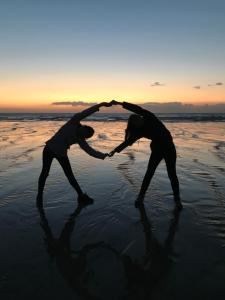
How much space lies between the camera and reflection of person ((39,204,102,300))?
11.8 ft

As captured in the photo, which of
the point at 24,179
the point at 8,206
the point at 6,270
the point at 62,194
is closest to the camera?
the point at 6,270

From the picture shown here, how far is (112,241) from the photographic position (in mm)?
4703

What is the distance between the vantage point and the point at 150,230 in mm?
5125

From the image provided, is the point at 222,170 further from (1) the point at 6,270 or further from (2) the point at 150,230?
(1) the point at 6,270

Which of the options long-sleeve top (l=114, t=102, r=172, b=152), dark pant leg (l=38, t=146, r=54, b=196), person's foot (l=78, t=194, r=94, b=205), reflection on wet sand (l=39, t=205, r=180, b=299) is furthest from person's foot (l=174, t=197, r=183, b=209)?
dark pant leg (l=38, t=146, r=54, b=196)

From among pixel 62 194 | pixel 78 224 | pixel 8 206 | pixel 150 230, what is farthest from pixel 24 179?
pixel 150 230

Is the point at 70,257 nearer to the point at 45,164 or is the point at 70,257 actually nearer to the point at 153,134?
the point at 45,164

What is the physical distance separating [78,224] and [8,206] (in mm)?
1545

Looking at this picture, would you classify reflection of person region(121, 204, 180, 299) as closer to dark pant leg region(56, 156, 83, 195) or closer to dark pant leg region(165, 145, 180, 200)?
dark pant leg region(165, 145, 180, 200)

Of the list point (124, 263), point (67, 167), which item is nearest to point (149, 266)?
point (124, 263)

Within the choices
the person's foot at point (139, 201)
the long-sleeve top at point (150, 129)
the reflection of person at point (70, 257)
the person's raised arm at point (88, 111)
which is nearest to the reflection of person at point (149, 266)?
the reflection of person at point (70, 257)

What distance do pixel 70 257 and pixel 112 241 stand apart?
0.67m

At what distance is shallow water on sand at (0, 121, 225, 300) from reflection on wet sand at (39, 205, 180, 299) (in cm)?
1

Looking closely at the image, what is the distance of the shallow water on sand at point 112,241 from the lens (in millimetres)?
3578
